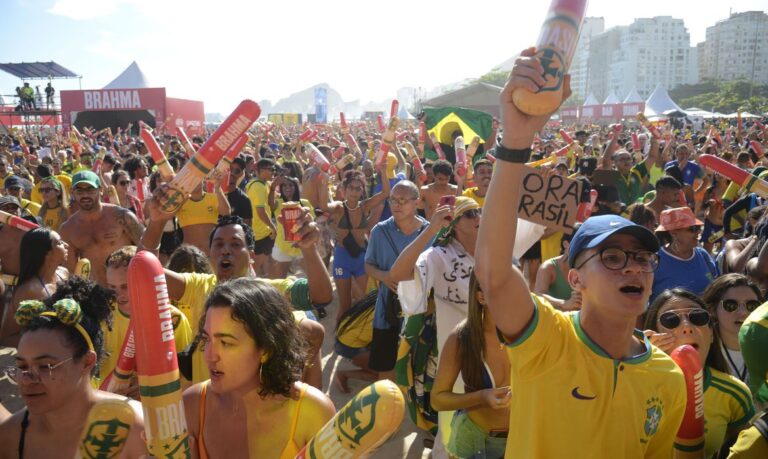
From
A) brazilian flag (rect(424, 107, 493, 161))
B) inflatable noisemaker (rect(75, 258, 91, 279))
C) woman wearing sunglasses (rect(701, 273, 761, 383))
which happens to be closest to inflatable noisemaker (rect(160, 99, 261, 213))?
inflatable noisemaker (rect(75, 258, 91, 279))

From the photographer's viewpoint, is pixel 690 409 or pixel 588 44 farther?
pixel 588 44

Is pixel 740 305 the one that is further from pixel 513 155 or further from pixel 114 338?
pixel 114 338

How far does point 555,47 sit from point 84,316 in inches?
85.8

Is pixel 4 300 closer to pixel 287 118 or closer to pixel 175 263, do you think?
pixel 175 263

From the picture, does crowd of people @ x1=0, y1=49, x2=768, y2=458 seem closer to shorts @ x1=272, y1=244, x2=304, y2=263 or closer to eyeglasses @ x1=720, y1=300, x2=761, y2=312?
eyeglasses @ x1=720, y1=300, x2=761, y2=312

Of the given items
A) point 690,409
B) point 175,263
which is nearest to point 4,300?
point 175,263

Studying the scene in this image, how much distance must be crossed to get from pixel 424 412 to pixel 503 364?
1.23 metres

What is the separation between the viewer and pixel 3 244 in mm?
5387

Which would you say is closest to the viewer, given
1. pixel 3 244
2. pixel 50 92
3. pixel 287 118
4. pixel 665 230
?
pixel 665 230

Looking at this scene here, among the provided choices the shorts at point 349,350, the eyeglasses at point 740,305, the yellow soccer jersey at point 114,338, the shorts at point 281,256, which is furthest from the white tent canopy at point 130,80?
the eyeglasses at point 740,305

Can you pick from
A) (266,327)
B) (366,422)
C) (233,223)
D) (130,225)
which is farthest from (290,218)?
(130,225)

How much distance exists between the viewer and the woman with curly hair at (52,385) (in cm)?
223

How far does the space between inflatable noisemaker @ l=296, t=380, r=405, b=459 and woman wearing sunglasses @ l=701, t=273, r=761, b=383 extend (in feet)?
7.72

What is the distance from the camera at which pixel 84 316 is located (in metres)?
2.55
